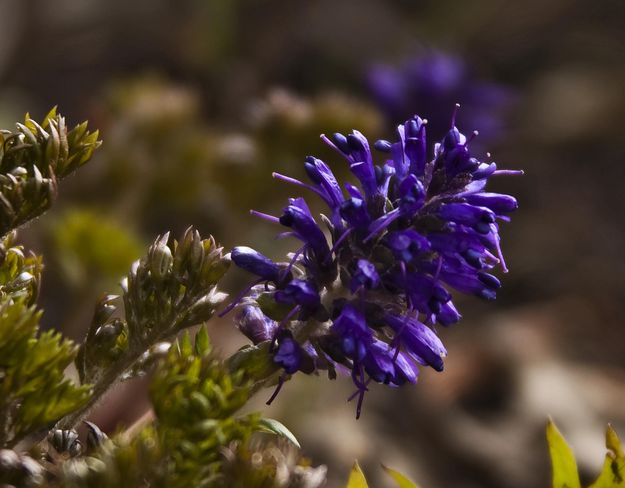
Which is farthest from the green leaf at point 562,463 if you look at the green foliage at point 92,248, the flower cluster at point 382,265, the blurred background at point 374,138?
the green foliage at point 92,248

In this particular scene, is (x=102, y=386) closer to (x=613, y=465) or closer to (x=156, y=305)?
(x=156, y=305)

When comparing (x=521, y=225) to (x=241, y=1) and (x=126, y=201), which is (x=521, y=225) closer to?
(x=241, y=1)

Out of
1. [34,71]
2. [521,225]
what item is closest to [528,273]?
[521,225]

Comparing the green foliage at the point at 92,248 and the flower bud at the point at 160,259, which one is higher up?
the flower bud at the point at 160,259

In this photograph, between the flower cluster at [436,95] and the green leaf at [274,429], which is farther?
the flower cluster at [436,95]

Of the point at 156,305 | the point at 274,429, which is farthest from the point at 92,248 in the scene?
the point at 274,429

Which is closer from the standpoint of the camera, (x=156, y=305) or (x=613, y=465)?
(x=156, y=305)

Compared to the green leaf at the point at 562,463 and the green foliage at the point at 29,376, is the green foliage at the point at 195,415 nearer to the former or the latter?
the green foliage at the point at 29,376
